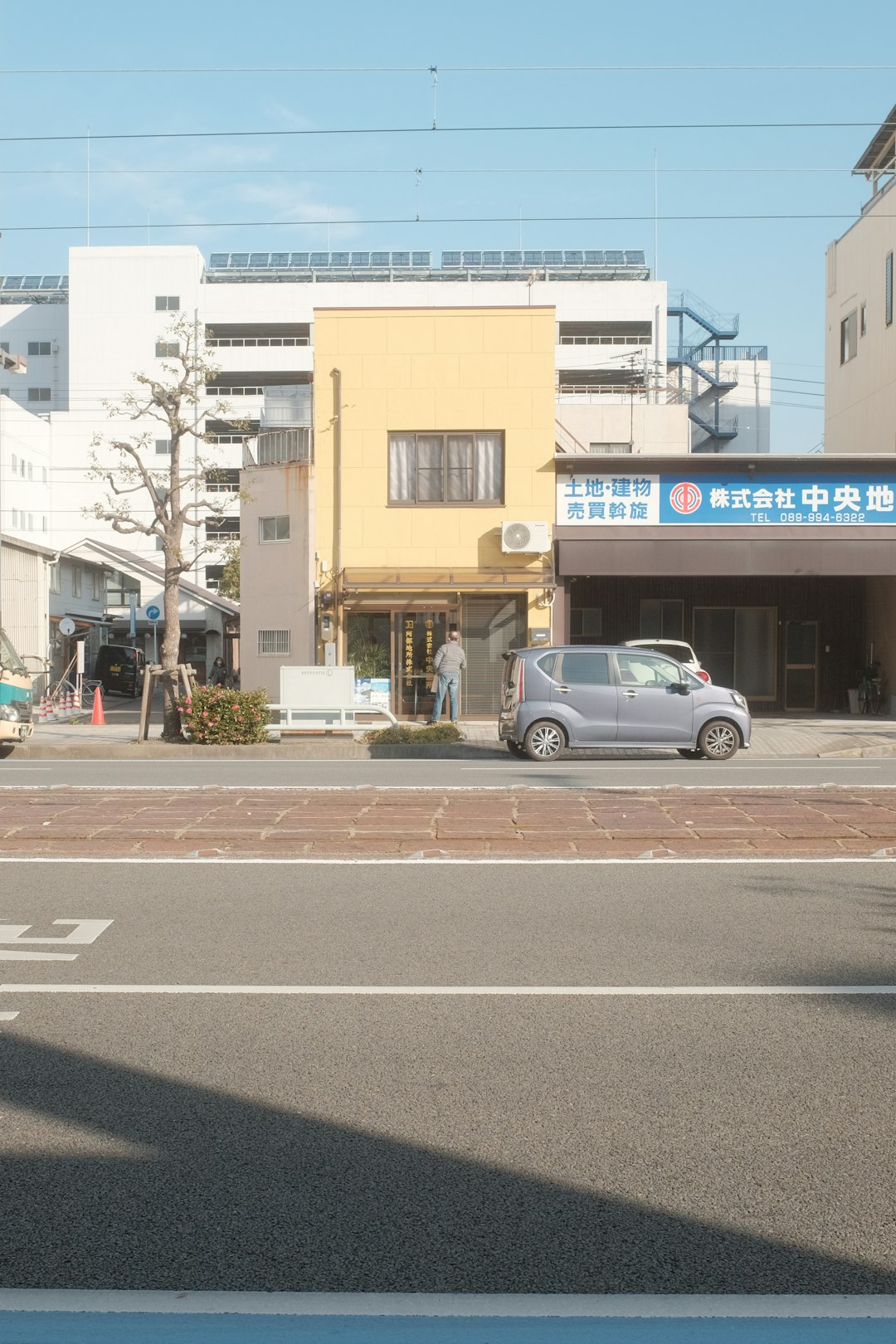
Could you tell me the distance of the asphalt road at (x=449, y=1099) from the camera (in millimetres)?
3561

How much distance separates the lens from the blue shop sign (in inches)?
1084

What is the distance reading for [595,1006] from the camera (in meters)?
5.87

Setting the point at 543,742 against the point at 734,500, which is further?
the point at 734,500

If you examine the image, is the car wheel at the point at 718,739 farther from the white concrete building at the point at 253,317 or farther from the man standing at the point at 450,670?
the white concrete building at the point at 253,317

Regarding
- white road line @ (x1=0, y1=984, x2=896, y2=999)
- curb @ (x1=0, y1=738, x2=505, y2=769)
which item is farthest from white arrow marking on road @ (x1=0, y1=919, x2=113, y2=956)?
curb @ (x1=0, y1=738, x2=505, y2=769)

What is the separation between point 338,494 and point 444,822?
18.3 m

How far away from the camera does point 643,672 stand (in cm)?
1950

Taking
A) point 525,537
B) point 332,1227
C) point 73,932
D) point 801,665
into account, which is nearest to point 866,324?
point 801,665

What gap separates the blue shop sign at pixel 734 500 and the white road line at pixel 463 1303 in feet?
81.3

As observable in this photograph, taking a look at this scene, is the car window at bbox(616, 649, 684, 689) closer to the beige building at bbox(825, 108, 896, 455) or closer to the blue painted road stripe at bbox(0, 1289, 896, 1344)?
the blue painted road stripe at bbox(0, 1289, 896, 1344)

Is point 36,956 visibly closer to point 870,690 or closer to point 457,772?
point 457,772

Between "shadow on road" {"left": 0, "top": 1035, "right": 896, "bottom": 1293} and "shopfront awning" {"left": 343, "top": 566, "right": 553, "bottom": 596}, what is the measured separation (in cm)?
2316

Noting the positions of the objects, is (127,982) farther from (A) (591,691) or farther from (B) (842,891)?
(A) (591,691)

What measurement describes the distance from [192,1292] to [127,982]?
3038 mm
